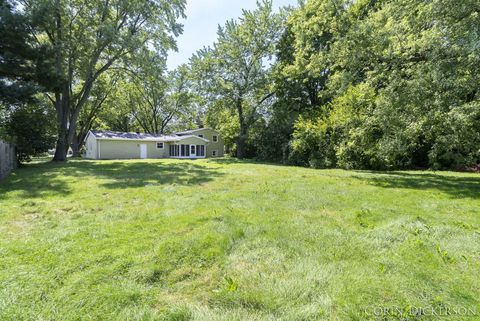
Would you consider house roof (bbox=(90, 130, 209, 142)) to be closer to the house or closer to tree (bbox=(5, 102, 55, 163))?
the house

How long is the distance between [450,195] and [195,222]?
22.9ft

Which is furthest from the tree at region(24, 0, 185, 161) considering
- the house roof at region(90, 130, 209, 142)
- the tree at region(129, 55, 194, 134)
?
the tree at region(129, 55, 194, 134)

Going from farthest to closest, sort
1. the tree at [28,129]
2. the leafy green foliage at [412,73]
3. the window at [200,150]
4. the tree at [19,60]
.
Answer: the window at [200,150] → the tree at [28,129] → the tree at [19,60] → the leafy green foliage at [412,73]

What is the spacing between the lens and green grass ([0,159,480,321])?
2.23 m

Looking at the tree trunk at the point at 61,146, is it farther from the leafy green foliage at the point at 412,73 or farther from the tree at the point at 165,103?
the leafy green foliage at the point at 412,73

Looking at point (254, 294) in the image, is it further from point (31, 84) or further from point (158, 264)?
point (31, 84)

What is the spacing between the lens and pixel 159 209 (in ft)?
17.7

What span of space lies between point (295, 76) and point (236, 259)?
18.7m

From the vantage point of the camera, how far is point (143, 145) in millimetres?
27062

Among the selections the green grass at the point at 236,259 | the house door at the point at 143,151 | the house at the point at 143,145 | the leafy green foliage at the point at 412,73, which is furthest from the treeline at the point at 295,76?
the house door at the point at 143,151

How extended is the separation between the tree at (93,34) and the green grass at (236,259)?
43.3ft

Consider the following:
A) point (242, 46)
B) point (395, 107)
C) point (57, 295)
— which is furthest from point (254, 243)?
point (242, 46)

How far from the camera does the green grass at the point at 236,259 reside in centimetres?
223

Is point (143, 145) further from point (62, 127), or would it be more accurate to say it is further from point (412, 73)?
point (412, 73)
